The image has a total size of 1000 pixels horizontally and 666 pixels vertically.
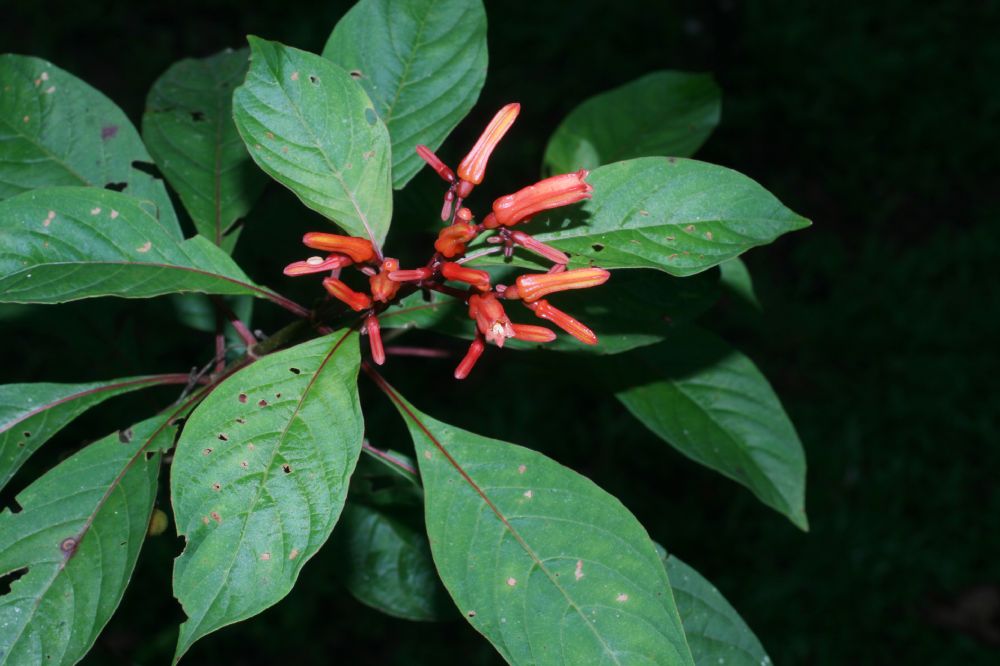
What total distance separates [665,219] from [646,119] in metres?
0.86

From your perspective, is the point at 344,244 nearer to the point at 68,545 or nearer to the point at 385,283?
the point at 385,283

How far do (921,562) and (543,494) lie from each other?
3.53 meters

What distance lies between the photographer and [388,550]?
6.21 ft

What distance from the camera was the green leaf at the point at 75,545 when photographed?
119cm

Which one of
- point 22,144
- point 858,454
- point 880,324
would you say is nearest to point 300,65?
point 22,144

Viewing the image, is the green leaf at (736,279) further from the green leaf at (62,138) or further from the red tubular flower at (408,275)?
the green leaf at (62,138)

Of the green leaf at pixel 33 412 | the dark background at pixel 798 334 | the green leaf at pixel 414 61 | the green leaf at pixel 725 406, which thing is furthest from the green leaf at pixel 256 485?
the dark background at pixel 798 334

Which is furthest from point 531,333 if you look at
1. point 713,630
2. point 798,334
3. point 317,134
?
point 798,334

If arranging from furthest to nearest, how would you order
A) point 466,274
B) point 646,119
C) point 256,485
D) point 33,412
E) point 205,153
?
point 646,119 → point 205,153 → point 33,412 → point 466,274 → point 256,485

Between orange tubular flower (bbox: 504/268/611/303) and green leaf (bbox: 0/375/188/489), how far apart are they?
0.72 metres

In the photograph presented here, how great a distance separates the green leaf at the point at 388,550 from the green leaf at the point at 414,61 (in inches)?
26.8

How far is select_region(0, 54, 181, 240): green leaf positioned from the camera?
1.56 m

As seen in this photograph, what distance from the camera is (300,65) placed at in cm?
124

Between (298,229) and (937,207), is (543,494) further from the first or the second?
(937,207)
